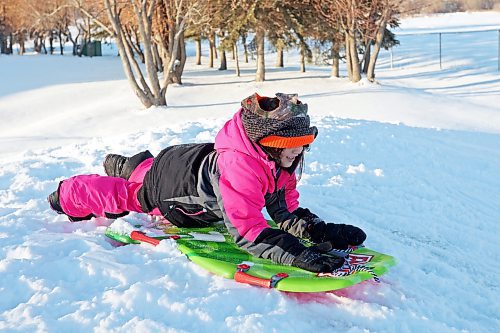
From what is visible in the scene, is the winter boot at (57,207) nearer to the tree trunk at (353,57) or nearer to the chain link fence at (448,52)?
the tree trunk at (353,57)

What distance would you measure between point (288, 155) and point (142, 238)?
1.05 metres

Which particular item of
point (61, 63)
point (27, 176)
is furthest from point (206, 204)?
point (61, 63)

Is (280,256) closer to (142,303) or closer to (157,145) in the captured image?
(142,303)

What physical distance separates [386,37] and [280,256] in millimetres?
23724

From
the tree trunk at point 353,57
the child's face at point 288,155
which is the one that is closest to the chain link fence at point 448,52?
the tree trunk at point 353,57

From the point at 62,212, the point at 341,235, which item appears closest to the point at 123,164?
the point at 62,212

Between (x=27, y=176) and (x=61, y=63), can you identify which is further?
(x=61, y=63)

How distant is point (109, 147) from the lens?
711 cm

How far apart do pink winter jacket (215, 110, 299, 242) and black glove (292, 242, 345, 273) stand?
283 millimetres

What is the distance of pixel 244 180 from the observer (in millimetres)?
3113

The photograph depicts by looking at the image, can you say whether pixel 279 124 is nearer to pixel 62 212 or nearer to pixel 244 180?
pixel 244 180

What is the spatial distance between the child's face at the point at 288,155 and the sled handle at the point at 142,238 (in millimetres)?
902

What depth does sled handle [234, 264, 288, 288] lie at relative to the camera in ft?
9.43

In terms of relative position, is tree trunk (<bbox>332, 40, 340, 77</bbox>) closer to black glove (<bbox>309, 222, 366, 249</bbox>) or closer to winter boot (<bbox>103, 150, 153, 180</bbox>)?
winter boot (<bbox>103, 150, 153, 180</bbox>)
